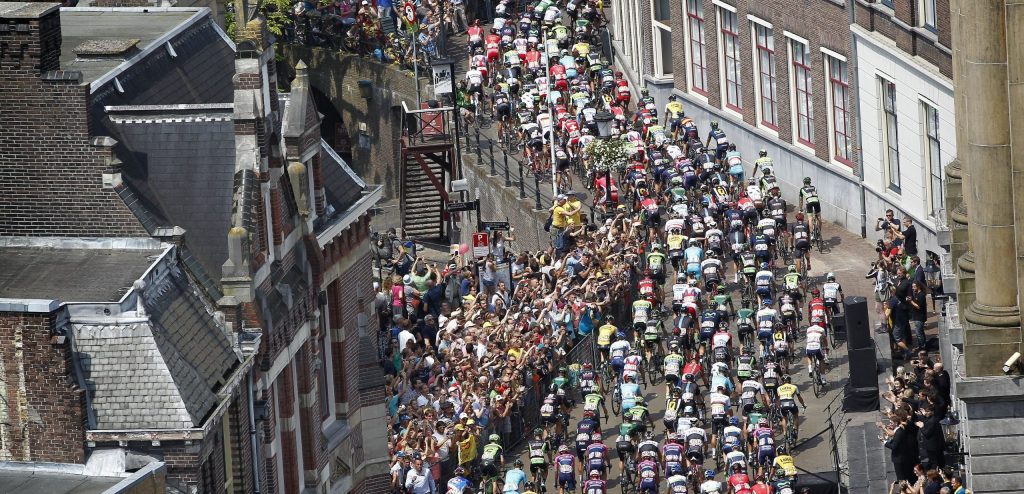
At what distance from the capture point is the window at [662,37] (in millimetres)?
84688

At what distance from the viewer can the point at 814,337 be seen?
56.2 m

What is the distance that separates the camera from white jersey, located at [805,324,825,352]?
56.1m

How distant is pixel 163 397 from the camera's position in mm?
39031

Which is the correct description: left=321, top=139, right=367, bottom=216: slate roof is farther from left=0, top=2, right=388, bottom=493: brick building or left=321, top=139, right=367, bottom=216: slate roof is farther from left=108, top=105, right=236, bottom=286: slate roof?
left=108, top=105, right=236, bottom=286: slate roof

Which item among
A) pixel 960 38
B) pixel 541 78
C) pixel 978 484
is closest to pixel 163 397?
pixel 978 484

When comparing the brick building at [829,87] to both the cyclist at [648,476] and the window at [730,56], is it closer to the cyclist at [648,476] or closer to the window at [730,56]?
the window at [730,56]

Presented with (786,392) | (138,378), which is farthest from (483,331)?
(138,378)

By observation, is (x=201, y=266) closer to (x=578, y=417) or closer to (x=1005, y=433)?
(x=1005, y=433)

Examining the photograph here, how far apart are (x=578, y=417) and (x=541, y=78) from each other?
2066 cm

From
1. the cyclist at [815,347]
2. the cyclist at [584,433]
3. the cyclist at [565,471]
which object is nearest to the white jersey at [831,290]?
the cyclist at [815,347]

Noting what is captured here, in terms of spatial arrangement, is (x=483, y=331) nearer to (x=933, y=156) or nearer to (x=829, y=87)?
(x=933, y=156)

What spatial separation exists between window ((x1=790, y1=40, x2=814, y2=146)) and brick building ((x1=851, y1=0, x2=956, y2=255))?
3575 mm

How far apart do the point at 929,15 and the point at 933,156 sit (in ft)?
11.1

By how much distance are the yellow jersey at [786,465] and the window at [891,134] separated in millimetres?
18929
